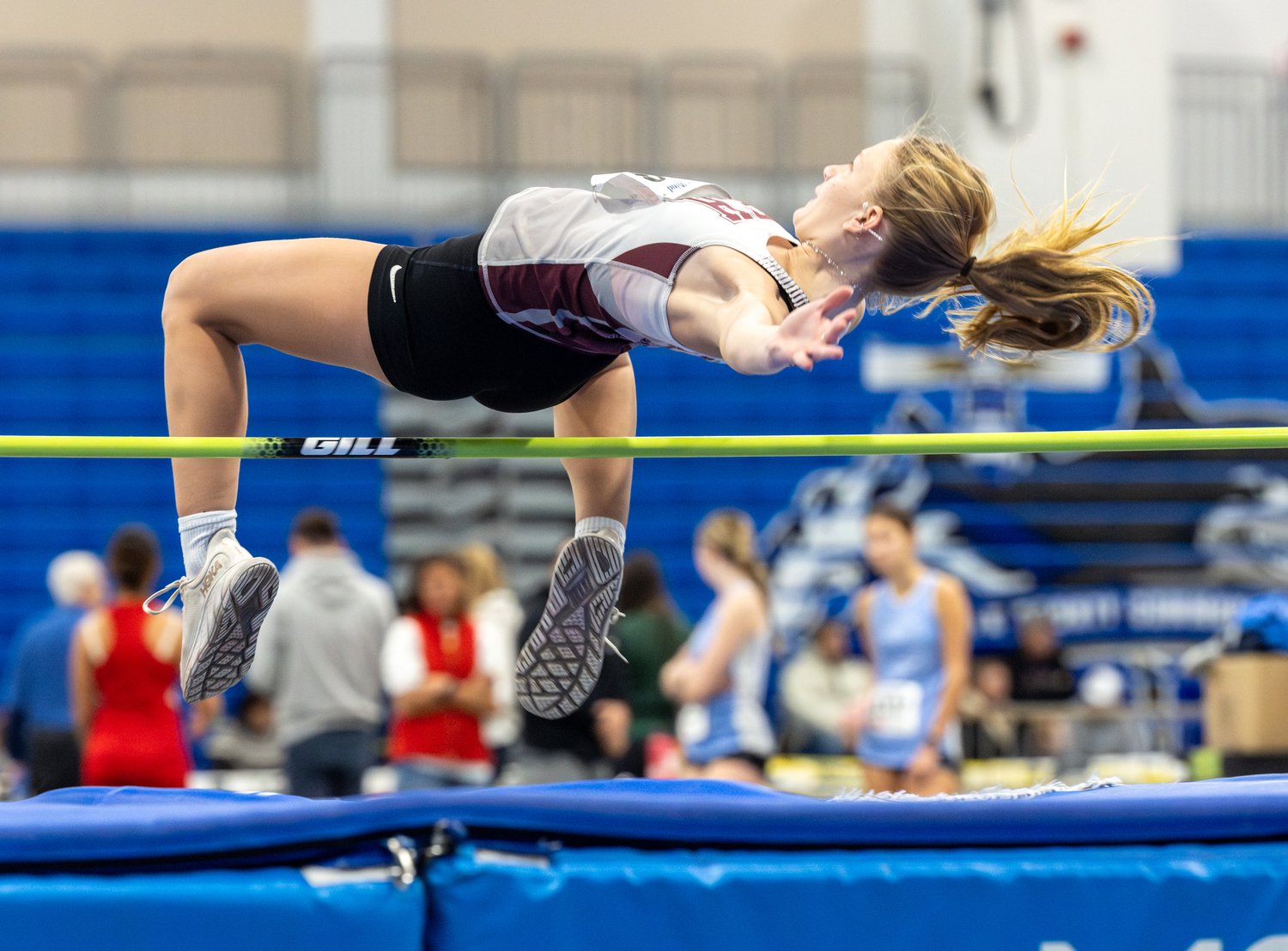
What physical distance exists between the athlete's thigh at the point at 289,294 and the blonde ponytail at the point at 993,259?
81 cm

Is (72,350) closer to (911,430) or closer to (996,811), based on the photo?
(911,430)

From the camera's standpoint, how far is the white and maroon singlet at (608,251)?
1.92 meters

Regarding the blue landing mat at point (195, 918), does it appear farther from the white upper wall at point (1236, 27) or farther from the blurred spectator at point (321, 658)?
the white upper wall at point (1236, 27)

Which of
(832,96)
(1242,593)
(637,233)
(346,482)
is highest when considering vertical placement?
(832,96)

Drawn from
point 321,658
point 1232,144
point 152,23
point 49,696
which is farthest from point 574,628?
point 1232,144

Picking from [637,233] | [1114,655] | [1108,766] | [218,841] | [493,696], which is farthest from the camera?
[1114,655]

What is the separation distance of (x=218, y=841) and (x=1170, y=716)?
5963 millimetres

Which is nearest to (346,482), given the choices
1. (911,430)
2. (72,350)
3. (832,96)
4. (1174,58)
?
(72,350)

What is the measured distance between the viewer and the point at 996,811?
1.69m

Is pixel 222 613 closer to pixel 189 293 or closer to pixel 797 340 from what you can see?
pixel 189 293

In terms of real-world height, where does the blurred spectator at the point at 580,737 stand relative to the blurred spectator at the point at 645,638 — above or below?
below

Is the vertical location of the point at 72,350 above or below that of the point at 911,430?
above

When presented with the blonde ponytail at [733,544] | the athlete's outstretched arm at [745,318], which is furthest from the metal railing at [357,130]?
the athlete's outstretched arm at [745,318]

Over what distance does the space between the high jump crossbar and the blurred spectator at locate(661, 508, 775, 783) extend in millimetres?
1876
